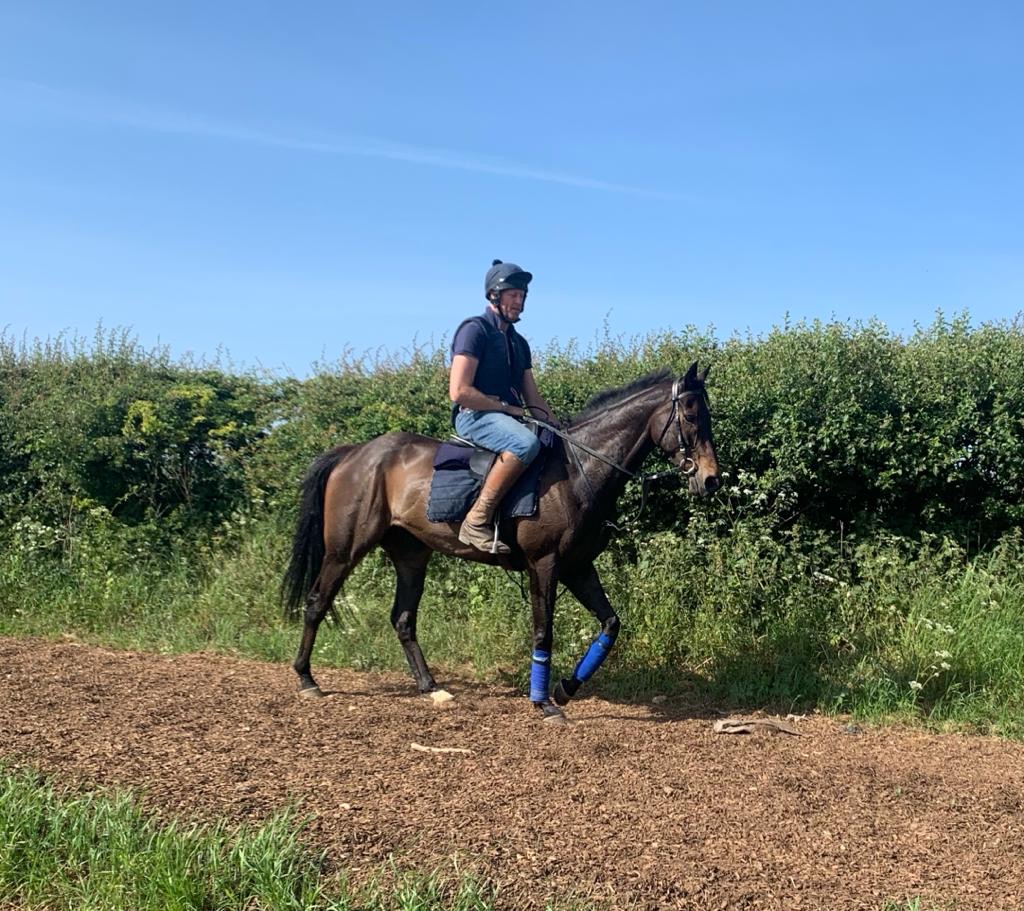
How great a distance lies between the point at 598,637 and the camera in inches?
271

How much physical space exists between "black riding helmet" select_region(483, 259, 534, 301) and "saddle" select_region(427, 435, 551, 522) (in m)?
1.14

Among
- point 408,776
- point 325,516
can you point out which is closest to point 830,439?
point 325,516

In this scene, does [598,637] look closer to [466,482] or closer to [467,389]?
[466,482]

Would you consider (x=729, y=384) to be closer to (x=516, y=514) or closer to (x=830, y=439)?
(x=830, y=439)

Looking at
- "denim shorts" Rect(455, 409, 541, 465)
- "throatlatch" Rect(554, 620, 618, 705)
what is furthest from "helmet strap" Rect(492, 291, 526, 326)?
"throatlatch" Rect(554, 620, 618, 705)

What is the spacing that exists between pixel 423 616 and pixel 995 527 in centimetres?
523

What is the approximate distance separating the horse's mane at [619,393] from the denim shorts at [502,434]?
56cm

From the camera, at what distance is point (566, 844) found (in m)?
4.03

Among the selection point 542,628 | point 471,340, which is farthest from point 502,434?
point 542,628

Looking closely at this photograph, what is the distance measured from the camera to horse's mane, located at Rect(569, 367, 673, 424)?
23.1 ft

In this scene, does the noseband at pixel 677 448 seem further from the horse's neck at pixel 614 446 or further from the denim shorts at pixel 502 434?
the denim shorts at pixel 502 434

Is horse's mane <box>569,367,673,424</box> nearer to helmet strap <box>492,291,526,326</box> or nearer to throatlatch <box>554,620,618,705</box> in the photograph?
helmet strap <box>492,291,526,326</box>

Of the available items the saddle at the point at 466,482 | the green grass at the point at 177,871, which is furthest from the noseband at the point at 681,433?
the green grass at the point at 177,871

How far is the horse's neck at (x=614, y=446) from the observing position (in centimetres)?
682
